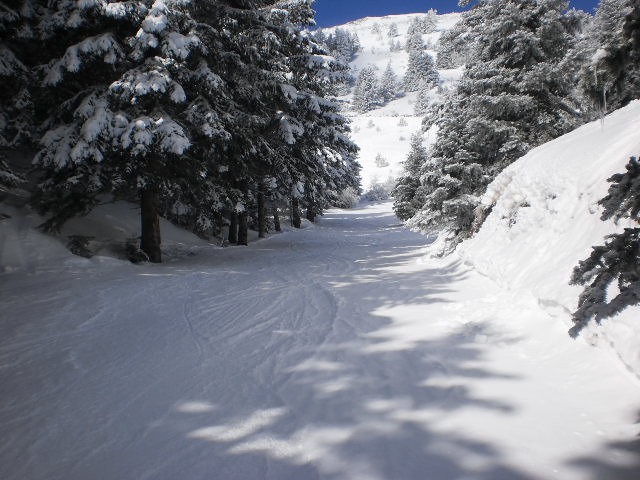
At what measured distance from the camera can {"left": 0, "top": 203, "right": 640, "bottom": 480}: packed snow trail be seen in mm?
2490

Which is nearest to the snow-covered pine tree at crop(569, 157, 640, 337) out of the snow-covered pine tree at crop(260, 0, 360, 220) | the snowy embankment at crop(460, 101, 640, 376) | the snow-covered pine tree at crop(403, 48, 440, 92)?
the snowy embankment at crop(460, 101, 640, 376)

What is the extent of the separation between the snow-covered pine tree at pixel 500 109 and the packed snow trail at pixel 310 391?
14.4 feet

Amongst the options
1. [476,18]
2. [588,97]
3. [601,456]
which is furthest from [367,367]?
[476,18]

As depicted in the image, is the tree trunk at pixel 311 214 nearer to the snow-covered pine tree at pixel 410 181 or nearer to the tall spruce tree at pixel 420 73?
the snow-covered pine tree at pixel 410 181

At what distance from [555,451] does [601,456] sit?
27 centimetres

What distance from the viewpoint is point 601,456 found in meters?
2.31

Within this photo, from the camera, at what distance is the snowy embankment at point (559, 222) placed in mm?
3912

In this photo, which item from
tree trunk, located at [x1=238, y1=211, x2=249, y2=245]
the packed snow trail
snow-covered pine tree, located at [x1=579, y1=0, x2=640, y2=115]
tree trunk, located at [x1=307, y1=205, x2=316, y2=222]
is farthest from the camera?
tree trunk, located at [x1=307, y1=205, x2=316, y2=222]

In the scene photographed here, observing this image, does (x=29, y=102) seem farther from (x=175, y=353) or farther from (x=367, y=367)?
(x=367, y=367)

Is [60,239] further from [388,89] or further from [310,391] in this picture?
[388,89]

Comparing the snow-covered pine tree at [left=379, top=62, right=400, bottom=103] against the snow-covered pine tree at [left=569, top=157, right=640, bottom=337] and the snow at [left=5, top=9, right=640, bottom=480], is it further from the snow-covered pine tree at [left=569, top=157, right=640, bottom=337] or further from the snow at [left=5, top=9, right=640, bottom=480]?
the snow-covered pine tree at [left=569, top=157, right=640, bottom=337]

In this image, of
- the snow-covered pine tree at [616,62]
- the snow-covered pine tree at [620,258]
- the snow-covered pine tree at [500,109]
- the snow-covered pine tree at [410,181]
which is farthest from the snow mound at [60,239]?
the snow-covered pine tree at [410,181]

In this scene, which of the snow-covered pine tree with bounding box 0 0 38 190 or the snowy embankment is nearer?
the snowy embankment

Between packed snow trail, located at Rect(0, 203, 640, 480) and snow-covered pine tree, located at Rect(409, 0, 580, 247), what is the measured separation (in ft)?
14.4
